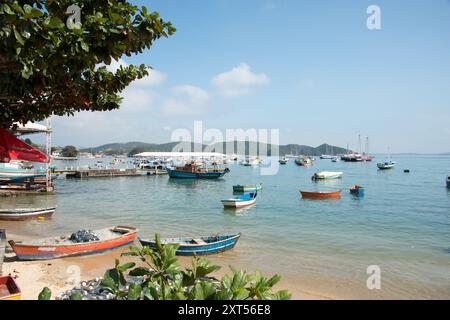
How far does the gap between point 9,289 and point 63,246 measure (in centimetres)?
697

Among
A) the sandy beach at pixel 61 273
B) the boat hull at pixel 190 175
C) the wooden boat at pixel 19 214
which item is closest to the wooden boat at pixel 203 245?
the sandy beach at pixel 61 273

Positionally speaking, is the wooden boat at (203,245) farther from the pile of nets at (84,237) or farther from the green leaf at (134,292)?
the green leaf at (134,292)

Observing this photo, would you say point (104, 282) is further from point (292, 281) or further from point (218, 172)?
point (218, 172)

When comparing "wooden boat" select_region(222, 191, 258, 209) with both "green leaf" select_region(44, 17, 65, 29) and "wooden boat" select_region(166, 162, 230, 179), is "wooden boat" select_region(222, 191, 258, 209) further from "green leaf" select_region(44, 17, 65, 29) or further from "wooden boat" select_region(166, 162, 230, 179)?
"wooden boat" select_region(166, 162, 230, 179)

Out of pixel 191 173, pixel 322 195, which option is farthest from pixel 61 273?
pixel 191 173

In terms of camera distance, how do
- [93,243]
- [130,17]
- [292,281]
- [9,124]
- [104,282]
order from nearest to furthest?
1. [104,282]
2. [130,17]
3. [9,124]
4. [292,281]
5. [93,243]

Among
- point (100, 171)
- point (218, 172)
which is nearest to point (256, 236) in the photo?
point (218, 172)

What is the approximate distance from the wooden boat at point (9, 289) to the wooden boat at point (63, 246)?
6.56 m

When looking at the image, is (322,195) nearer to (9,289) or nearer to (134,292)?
(9,289)

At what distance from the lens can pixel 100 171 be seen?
58.8m

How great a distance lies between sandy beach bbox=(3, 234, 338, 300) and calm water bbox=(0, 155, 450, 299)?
3.69 ft

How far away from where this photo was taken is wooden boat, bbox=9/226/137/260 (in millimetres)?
12477

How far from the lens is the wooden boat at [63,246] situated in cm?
1248
